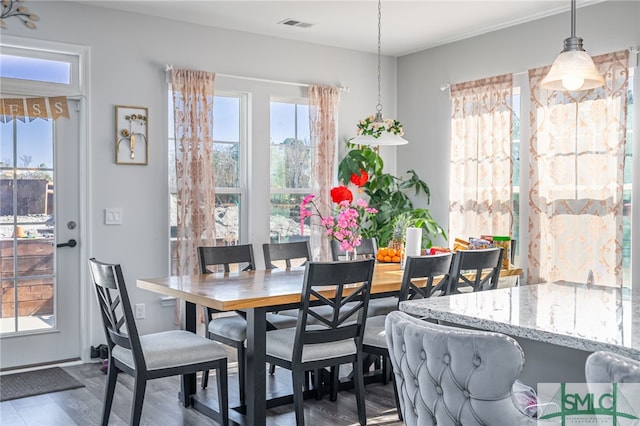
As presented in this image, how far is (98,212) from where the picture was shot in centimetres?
479

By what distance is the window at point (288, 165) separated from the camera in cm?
577

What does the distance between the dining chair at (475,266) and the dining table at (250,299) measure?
0.31 metres

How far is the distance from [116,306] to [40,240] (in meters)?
1.86

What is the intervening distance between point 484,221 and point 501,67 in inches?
50.8

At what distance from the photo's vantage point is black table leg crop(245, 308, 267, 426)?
3078 mm

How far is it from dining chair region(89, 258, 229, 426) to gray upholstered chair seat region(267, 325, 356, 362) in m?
0.26

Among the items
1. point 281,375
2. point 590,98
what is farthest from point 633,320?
point 590,98

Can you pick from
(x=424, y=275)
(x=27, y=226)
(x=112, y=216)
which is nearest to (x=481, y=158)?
(x=424, y=275)

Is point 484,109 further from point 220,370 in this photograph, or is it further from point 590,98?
point 220,370

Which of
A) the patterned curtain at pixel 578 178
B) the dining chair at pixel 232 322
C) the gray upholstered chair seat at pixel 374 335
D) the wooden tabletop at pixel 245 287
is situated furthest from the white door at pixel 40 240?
the patterned curtain at pixel 578 178

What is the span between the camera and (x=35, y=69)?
455 cm

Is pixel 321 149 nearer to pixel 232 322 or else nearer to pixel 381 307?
pixel 381 307

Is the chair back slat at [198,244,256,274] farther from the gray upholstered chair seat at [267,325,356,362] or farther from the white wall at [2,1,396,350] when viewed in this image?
the white wall at [2,1,396,350]

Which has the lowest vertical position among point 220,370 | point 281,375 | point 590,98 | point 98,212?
point 281,375
